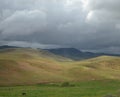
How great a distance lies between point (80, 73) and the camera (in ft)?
516

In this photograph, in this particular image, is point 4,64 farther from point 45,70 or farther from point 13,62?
point 45,70

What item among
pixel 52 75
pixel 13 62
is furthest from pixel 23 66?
pixel 52 75

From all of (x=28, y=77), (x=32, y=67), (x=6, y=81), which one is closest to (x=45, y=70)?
(x=32, y=67)

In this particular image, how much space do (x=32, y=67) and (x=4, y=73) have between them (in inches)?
987

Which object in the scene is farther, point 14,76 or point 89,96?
point 14,76

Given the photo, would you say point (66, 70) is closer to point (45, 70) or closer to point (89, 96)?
point (45, 70)

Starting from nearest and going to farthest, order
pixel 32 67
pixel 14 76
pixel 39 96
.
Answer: pixel 39 96
pixel 14 76
pixel 32 67

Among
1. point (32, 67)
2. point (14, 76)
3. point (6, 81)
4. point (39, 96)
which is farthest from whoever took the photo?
point (32, 67)

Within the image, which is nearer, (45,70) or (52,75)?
(52,75)

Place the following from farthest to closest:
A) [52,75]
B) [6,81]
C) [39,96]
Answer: [52,75] → [6,81] → [39,96]

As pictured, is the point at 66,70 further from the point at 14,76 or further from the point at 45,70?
the point at 14,76

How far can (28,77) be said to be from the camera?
434 feet

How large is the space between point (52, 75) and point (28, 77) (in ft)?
49.5

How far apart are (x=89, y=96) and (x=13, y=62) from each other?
89.6m
